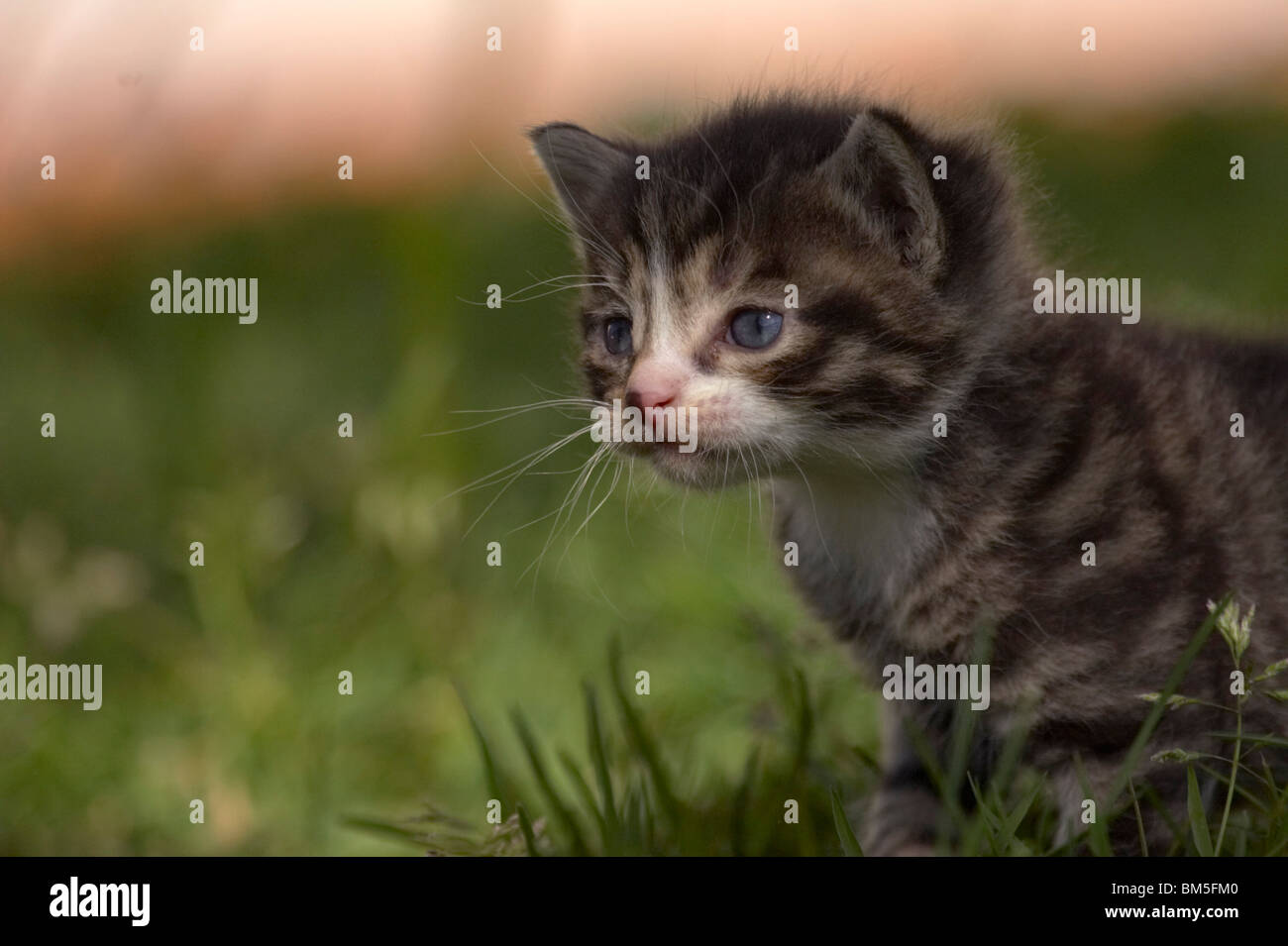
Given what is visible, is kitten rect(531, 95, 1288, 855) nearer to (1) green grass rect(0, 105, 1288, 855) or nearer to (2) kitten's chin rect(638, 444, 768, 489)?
(2) kitten's chin rect(638, 444, 768, 489)

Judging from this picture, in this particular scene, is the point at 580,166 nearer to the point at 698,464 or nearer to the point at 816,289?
the point at 816,289

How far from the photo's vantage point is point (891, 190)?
244 cm

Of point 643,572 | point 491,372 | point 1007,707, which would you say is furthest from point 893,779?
point 491,372

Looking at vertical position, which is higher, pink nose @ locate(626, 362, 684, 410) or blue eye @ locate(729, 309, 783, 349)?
blue eye @ locate(729, 309, 783, 349)

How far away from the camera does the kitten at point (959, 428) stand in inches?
93.1

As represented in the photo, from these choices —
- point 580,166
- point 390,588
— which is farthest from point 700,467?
point 390,588

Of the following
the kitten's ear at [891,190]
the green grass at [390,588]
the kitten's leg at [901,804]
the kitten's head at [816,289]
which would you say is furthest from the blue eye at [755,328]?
the kitten's leg at [901,804]

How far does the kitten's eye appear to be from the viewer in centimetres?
267

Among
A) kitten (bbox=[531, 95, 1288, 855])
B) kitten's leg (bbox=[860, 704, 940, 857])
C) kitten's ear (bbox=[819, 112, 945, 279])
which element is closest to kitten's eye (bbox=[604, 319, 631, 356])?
kitten (bbox=[531, 95, 1288, 855])

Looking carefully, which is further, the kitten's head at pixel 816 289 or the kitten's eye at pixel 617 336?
the kitten's eye at pixel 617 336

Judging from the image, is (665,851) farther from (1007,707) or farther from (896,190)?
(896,190)

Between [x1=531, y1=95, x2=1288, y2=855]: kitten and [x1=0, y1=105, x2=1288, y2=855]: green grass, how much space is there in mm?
205

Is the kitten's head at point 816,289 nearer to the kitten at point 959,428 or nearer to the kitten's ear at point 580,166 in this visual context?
the kitten at point 959,428

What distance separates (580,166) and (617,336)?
40 centimetres
